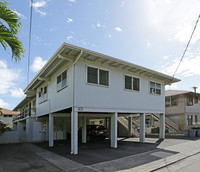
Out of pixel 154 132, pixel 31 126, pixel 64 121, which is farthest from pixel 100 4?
pixel 154 132

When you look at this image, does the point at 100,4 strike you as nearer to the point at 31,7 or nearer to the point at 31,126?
the point at 31,7

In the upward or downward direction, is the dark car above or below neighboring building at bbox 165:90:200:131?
below

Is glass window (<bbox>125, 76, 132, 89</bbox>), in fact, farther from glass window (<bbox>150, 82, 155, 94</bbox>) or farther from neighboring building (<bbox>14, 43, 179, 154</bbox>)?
glass window (<bbox>150, 82, 155, 94</bbox>)

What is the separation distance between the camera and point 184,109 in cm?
2391

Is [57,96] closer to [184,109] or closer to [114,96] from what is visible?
[114,96]

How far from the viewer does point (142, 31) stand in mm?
10469

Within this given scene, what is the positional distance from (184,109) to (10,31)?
25025 mm

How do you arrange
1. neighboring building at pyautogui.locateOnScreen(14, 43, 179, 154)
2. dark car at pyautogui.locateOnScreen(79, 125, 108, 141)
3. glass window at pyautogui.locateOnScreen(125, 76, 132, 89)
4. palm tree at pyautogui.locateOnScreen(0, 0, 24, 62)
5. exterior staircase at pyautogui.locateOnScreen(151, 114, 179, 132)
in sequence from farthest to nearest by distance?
1. exterior staircase at pyautogui.locateOnScreen(151, 114, 179, 132)
2. dark car at pyautogui.locateOnScreen(79, 125, 108, 141)
3. glass window at pyautogui.locateOnScreen(125, 76, 132, 89)
4. neighboring building at pyautogui.locateOnScreen(14, 43, 179, 154)
5. palm tree at pyautogui.locateOnScreen(0, 0, 24, 62)

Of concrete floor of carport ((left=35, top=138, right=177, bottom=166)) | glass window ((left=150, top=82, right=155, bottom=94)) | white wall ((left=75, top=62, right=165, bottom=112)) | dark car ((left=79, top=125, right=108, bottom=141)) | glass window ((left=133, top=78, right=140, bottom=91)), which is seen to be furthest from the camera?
dark car ((left=79, top=125, right=108, bottom=141))

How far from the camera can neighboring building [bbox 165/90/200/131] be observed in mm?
23875

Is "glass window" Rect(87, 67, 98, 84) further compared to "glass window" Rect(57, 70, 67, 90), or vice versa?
"glass window" Rect(57, 70, 67, 90)

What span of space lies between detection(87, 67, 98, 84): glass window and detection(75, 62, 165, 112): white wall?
1.04ft

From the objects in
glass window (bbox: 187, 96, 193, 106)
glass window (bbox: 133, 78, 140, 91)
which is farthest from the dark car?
glass window (bbox: 187, 96, 193, 106)

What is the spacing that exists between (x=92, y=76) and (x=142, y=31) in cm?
413
